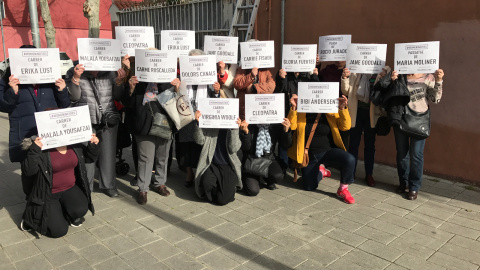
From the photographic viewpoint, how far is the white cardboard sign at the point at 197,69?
500cm

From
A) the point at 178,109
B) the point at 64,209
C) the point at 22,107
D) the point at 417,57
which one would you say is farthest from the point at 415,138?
the point at 22,107

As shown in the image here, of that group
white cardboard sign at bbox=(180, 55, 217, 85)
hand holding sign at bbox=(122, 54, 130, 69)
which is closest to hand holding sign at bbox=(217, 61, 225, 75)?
white cardboard sign at bbox=(180, 55, 217, 85)

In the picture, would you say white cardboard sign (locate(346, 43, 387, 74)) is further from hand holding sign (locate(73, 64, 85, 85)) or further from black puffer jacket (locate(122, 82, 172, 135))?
hand holding sign (locate(73, 64, 85, 85))

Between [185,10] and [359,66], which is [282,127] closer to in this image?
[359,66]

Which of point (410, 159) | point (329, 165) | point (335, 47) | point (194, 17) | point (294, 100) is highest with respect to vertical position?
point (194, 17)

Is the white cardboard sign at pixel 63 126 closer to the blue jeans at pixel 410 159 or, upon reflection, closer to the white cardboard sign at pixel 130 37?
the white cardboard sign at pixel 130 37

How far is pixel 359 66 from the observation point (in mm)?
5246

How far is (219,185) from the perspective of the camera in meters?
5.12

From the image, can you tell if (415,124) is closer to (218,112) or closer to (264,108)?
(264,108)

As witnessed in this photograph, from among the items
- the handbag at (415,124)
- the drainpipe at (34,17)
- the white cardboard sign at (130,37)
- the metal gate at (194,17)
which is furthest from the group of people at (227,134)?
the drainpipe at (34,17)

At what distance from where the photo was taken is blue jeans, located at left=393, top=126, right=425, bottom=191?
523cm

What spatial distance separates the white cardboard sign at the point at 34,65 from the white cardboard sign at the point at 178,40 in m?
1.78

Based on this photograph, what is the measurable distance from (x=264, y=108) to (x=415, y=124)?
195 centimetres

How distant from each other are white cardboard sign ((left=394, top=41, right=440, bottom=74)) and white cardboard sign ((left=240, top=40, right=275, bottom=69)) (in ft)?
5.40
